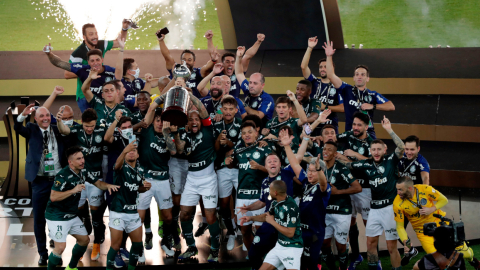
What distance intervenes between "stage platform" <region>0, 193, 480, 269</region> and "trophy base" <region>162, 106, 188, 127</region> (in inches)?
79.8

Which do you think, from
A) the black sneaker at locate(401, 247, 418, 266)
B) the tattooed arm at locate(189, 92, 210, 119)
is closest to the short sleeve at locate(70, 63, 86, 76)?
the tattooed arm at locate(189, 92, 210, 119)

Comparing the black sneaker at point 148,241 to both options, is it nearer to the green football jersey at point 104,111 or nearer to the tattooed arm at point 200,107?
the green football jersey at point 104,111

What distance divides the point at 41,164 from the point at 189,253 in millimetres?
2153

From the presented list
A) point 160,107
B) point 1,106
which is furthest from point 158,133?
point 1,106

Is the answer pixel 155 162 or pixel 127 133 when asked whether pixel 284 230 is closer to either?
pixel 155 162

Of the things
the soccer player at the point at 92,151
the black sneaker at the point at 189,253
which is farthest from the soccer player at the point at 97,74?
the black sneaker at the point at 189,253

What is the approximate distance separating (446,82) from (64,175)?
7014 mm

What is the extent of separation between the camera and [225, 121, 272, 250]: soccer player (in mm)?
6160

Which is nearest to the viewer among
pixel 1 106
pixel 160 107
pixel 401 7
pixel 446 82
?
pixel 160 107

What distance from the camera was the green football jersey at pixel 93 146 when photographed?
20.8ft

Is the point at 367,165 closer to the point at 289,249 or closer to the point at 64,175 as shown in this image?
the point at 289,249

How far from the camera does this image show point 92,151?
6348 millimetres

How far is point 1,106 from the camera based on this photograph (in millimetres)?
→ 10281

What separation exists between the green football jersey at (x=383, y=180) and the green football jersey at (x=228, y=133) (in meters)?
1.63
